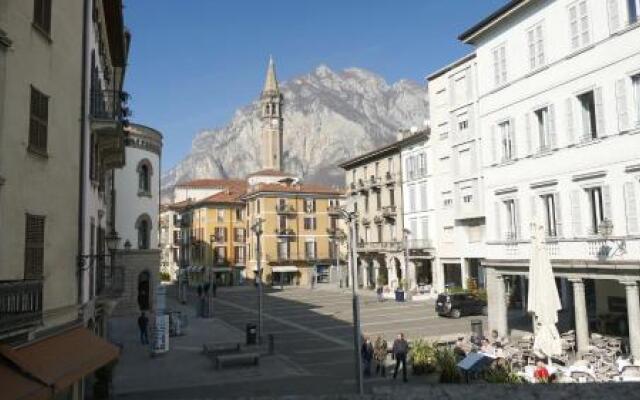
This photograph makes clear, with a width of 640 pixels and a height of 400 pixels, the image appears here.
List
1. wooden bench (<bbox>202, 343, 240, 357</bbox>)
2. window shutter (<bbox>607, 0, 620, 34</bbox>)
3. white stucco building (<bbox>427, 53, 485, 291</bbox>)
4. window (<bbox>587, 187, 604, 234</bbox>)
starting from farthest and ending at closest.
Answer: white stucco building (<bbox>427, 53, 485, 291</bbox>) → wooden bench (<bbox>202, 343, 240, 357</bbox>) → window (<bbox>587, 187, 604, 234</bbox>) → window shutter (<bbox>607, 0, 620, 34</bbox>)

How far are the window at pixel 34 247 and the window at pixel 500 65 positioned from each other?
2069 centimetres

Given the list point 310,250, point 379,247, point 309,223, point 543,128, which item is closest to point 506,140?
point 543,128

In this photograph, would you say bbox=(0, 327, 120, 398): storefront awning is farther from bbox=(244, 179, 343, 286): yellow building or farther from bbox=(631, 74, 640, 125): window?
bbox=(244, 179, 343, 286): yellow building

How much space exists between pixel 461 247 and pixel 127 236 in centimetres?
2702

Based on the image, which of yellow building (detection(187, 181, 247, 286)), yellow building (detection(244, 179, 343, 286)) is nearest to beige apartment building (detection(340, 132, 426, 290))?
yellow building (detection(244, 179, 343, 286))

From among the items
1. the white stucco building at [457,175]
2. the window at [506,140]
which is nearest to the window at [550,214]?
the window at [506,140]

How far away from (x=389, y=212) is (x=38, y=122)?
165ft

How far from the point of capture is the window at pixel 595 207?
784 inches

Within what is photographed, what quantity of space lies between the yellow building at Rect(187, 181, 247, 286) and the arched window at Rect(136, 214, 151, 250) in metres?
40.4

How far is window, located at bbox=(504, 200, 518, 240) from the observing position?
24150 millimetres

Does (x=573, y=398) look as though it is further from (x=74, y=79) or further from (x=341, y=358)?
(x=341, y=358)

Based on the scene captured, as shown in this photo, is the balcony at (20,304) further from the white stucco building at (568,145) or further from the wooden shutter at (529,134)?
the wooden shutter at (529,134)

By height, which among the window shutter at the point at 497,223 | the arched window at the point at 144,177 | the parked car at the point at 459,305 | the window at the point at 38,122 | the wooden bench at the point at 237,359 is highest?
the arched window at the point at 144,177

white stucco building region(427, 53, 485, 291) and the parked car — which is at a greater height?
white stucco building region(427, 53, 485, 291)
